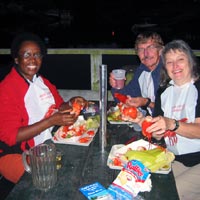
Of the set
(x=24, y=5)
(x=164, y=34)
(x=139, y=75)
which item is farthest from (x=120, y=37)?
(x=139, y=75)

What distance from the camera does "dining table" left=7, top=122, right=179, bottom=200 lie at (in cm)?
151

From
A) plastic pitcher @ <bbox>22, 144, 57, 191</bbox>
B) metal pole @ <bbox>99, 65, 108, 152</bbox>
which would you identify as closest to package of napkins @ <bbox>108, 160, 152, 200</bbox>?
plastic pitcher @ <bbox>22, 144, 57, 191</bbox>

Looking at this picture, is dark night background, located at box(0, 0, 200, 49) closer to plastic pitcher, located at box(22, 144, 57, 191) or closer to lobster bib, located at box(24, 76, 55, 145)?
lobster bib, located at box(24, 76, 55, 145)

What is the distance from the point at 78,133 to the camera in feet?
7.53

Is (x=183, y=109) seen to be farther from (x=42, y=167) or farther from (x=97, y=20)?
(x=97, y=20)

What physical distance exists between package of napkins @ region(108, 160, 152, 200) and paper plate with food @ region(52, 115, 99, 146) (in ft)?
2.11

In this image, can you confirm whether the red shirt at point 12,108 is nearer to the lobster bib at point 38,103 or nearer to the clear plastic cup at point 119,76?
the lobster bib at point 38,103

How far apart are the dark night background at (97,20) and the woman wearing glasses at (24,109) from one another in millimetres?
20564

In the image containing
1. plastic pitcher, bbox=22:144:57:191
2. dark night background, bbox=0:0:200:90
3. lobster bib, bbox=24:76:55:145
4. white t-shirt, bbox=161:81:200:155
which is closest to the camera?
plastic pitcher, bbox=22:144:57:191

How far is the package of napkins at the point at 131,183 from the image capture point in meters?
1.50

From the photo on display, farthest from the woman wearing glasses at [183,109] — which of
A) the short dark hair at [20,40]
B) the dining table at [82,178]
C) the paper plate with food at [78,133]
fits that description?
the short dark hair at [20,40]

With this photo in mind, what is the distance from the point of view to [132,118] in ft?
7.64

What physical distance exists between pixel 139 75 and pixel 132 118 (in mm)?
1230

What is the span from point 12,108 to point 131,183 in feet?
4.15
